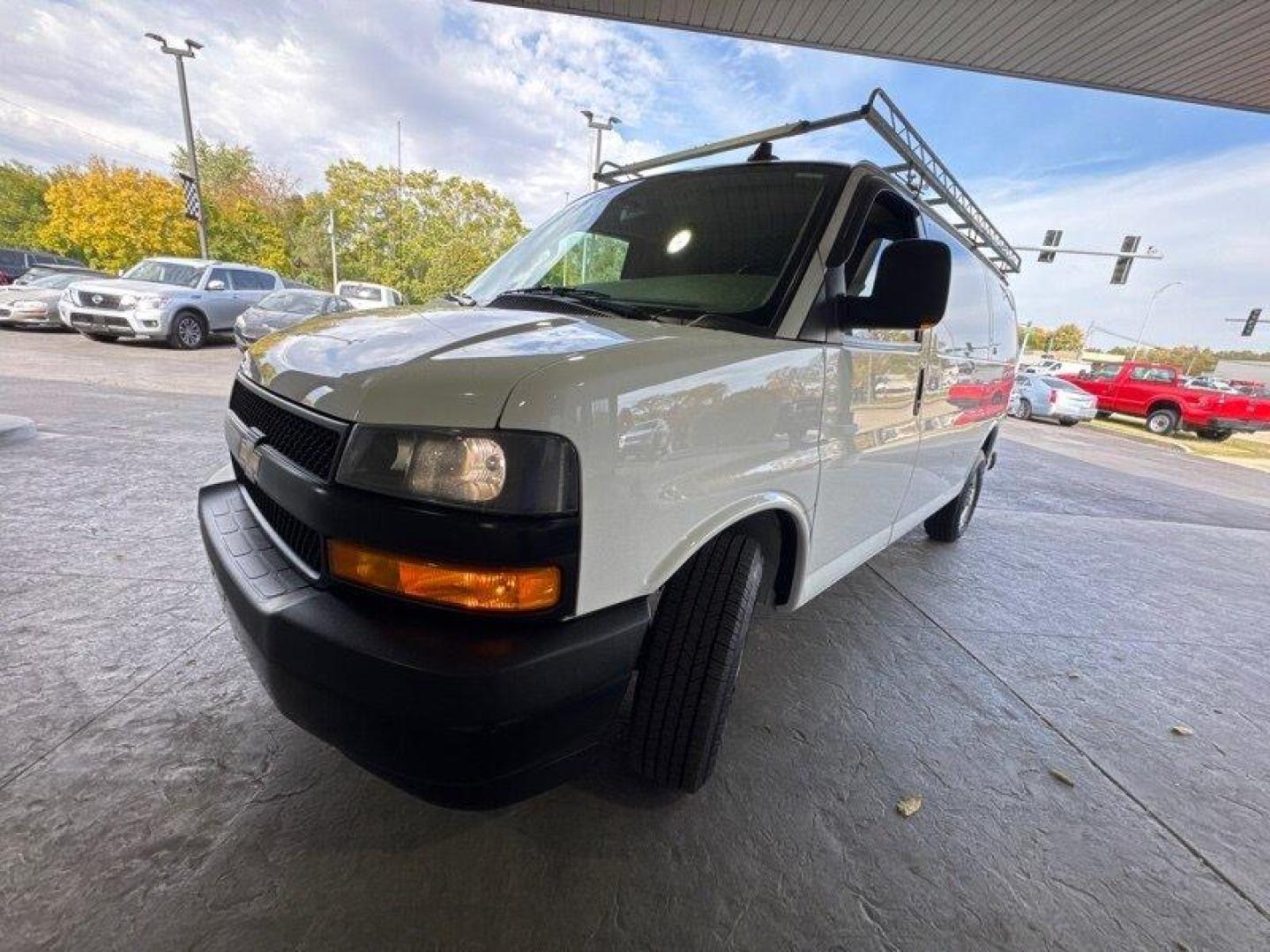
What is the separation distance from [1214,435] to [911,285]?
22.4 m

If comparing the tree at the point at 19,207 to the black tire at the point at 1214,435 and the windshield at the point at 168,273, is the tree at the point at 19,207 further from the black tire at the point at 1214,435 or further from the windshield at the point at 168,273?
the black tire at the point at 1214,435

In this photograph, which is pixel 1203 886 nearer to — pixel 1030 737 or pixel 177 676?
pixel 1030 737

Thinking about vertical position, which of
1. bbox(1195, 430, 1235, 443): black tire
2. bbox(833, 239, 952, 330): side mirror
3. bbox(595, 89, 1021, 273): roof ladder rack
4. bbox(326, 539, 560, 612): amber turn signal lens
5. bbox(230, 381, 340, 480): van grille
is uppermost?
bbox(595, 89, 1021, 273): roof ladder rack

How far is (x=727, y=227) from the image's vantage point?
6.84ft

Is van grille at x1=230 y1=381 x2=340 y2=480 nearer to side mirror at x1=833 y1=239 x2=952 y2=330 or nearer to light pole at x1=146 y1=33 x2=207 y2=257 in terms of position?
side mirror at x1=833 y1=239 x2=952 y2=330

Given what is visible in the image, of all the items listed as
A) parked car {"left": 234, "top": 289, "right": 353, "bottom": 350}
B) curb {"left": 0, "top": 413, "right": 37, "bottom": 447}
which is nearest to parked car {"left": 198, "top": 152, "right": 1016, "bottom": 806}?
curb {"left": 0, "top": 413, "right": 37, "bottom": 447}

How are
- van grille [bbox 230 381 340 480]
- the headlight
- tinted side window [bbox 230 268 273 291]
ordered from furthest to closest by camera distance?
tinted side window [bbox 230 268 273 291], van grille [bbox 230 381 340 480], the headlight

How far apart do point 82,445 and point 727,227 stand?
18.1 feet

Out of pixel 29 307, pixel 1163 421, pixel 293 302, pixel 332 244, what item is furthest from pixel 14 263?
pixel 1163 421

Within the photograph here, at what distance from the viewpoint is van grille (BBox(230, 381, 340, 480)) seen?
1270mm

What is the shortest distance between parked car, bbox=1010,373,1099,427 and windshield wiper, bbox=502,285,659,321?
17325 mm

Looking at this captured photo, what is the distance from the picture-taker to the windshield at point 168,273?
1109 cm

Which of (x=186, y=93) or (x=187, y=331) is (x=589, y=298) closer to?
(x=187, y=331)

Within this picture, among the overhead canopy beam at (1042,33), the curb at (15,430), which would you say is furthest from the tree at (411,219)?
the curb at (15,430)
